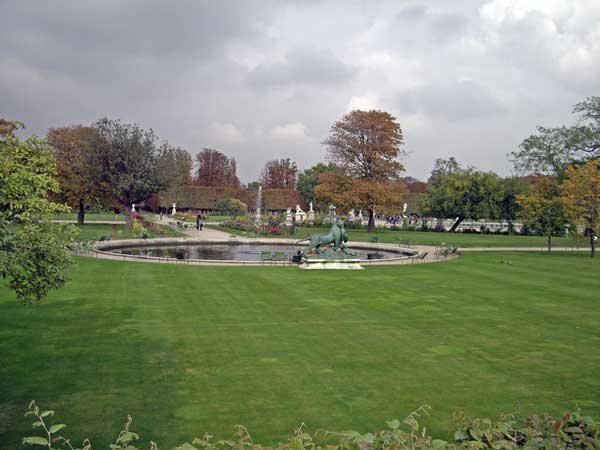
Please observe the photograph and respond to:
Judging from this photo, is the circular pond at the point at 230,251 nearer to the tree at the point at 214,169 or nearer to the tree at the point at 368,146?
the tree at the point at 368,146

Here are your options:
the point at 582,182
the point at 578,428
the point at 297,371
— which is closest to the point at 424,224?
the point at 582,182

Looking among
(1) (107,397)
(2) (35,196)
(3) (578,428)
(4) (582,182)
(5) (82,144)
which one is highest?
(5) (82,144)

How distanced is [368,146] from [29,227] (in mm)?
50675

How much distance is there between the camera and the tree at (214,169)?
422ft

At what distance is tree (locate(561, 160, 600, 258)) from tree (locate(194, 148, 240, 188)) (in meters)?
96.0

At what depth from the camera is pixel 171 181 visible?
5597 centimetres

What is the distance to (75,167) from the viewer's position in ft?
183

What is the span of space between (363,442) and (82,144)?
5835 centimetres

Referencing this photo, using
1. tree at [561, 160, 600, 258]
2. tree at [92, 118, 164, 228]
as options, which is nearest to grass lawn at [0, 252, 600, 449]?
tree at [561, 160, 600, 258]

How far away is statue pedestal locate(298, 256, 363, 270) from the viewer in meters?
29.2

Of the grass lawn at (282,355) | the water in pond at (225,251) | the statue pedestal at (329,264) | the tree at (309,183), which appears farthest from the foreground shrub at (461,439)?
the tree at (309,183)

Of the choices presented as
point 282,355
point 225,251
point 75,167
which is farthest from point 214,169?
point 282,355

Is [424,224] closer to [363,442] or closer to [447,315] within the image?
[447,315]

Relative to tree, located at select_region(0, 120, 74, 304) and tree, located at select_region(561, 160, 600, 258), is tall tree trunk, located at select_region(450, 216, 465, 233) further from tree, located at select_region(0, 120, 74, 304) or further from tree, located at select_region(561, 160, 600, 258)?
tree, located at select_region(0, 120, 74, 304)
